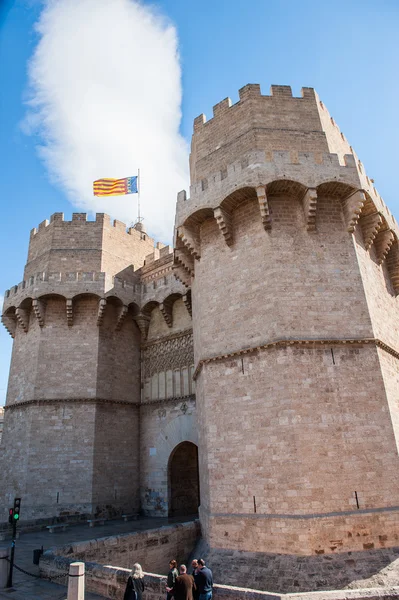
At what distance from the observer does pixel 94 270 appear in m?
17.0

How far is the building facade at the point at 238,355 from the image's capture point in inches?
342

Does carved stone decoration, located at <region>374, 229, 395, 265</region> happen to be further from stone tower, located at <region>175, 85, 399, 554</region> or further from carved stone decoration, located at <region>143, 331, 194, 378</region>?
carved stone decoration, located at <region>143, 331, 194, 378</region>

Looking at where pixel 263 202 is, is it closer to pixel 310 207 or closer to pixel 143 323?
pixel 310 207

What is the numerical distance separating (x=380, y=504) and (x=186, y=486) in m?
9.26

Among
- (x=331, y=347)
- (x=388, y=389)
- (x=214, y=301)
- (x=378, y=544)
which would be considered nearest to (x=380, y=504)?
(x=378, y=544)

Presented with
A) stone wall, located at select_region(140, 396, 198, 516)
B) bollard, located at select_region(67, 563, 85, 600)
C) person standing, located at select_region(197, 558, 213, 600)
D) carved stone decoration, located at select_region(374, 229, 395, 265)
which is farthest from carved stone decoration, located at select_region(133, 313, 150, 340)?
person standing, located at select_region(197, 558, 213, 600)

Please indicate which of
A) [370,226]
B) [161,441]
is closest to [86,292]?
[161,441]

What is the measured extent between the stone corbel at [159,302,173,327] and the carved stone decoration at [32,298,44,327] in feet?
15.4

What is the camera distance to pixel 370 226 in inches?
448

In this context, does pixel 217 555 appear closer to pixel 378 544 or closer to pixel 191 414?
pixel 378 544

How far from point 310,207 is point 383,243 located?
3.19m

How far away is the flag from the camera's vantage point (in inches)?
741

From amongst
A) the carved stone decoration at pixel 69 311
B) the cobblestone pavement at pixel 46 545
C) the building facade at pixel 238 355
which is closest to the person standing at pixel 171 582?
the cobblestone pavement at pixel 46 545

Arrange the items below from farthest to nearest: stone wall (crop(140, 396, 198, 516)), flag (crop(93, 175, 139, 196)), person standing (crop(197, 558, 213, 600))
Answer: flag (crop(93, 175, 139, 196)) < stone wall (crop(140, 396, 198, 516)) < person standing (crop(197, 558, 213, 600))
